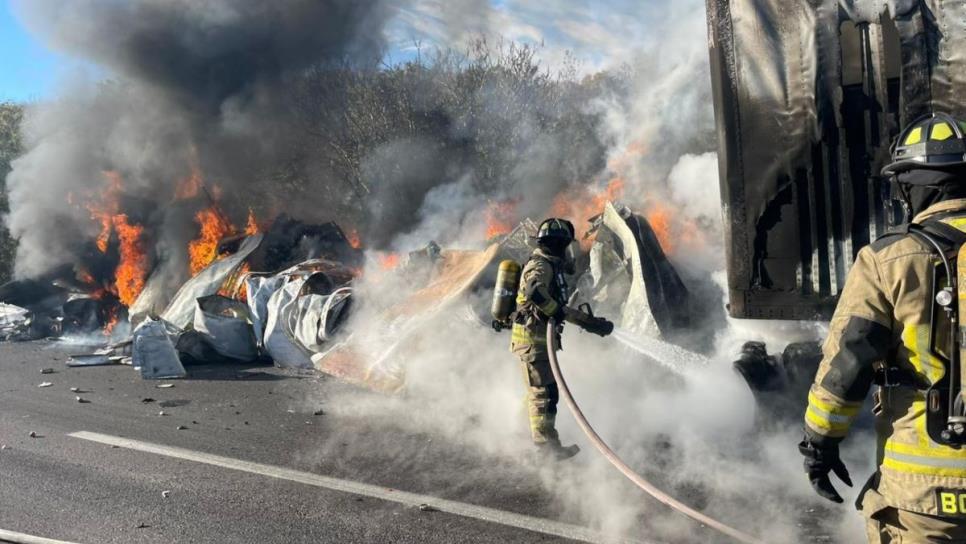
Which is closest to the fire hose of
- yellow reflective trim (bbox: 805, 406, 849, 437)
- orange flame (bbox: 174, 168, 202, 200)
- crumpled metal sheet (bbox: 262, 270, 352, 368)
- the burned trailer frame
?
yellow reflective trim (bbox: 805, 406, 849, 437)

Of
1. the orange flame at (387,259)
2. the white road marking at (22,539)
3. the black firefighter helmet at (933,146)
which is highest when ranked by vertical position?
the black firefighter helmet at (933,146)

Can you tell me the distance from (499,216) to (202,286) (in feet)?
17.5

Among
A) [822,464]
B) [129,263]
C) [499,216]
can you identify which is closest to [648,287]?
[822,464]

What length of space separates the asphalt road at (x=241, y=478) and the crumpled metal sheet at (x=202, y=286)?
3.14 metres

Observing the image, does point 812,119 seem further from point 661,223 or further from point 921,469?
point 661,223

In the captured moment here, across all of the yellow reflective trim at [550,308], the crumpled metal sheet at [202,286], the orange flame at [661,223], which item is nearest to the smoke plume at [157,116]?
the crumpled metal sheet at [202,286]

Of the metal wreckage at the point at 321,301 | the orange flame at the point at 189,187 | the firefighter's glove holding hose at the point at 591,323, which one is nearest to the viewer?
the firefighter's glove holding hose at the point at 591,323

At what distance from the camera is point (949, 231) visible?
1.94 m

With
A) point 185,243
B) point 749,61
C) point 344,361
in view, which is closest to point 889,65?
point 749,61

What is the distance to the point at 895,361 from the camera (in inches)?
80.5

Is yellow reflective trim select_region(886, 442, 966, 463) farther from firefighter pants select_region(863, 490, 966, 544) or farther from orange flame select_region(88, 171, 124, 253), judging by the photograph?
orange flame select_region(88, 171, 124, 253)

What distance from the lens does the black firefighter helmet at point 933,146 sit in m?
2.02

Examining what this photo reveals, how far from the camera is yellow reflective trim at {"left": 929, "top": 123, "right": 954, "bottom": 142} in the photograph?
6.72ft

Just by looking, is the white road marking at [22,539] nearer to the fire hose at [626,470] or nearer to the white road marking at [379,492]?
the white road marking at [379,492]
